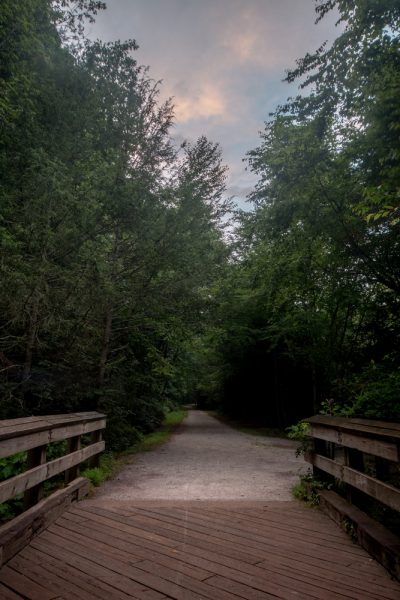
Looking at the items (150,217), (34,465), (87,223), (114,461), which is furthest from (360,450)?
(150,217)

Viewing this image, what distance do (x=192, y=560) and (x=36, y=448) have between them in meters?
1.88

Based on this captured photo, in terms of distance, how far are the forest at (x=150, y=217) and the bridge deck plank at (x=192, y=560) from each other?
2.11 metres

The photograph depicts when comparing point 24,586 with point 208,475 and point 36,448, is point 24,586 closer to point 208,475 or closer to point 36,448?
point 36,448

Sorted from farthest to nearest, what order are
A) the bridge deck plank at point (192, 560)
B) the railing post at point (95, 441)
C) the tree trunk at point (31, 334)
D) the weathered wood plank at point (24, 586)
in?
the tree trunk at point (31, 334)
the railing post at point (95, 441)
the bridge deck plank at point (192, 560)
the weathered wood plank at point (24, 586)

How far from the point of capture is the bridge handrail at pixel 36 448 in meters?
3.05

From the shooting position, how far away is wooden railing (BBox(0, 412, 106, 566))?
118 inches

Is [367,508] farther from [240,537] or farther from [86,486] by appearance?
[86,486]

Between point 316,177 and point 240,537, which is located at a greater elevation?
point 316,177

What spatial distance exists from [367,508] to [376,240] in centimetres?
423

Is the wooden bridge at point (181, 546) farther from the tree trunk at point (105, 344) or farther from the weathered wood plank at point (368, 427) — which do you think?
the tree trunk at point (105, 344)

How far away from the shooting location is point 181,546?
3357 mm

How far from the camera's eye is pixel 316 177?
6.18 metres

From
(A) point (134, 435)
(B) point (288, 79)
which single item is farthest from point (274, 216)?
(A) point (134, 435)

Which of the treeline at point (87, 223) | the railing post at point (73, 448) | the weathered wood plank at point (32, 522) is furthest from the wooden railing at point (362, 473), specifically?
the treeline at point (87, 223)
